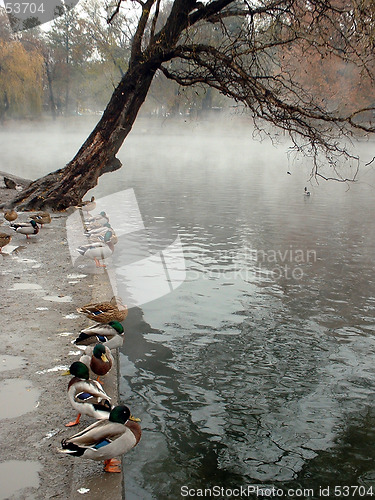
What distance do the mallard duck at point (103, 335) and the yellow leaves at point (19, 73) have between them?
156 feet

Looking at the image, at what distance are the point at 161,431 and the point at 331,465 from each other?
5.41 feet

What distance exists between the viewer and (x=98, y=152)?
45.6ft

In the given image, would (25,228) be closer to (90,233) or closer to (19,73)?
(90,233)

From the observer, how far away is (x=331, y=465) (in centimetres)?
501

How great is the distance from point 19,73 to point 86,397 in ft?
163

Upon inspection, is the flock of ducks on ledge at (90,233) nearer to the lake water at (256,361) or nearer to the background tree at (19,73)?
the lake water at (256,361)

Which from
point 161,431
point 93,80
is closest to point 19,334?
point 161,431

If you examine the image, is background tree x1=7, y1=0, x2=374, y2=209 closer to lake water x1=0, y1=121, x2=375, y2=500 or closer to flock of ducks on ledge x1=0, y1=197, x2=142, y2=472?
lake water x1=0, y1=121, x2=375, y2=500

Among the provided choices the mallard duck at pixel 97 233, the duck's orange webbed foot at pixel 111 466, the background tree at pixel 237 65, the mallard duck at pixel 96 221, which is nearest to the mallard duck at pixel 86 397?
the duck's orange webbed foot at pixel 111 466

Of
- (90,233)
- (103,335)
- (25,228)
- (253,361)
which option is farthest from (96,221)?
(103,335)

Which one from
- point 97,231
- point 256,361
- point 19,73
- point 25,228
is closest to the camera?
point 256,361

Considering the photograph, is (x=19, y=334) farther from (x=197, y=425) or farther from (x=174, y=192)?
(x=174, y=192)
